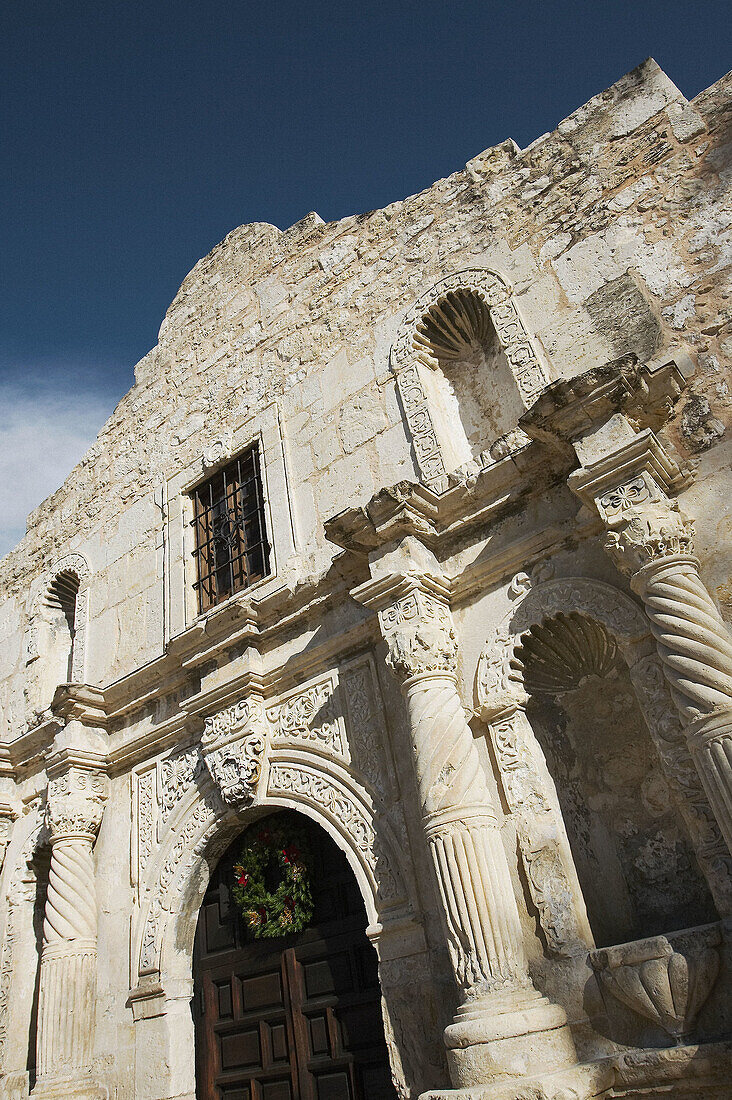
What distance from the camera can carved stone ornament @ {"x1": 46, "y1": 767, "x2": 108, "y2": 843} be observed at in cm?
642

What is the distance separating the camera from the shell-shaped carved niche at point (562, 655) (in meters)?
4.55

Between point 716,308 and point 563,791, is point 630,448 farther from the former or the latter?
point 563,791

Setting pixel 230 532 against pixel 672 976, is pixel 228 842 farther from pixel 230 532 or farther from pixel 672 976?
pixel 672 976

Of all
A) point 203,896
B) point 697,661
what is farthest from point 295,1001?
point 697,661

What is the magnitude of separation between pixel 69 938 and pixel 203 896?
41.8 inches

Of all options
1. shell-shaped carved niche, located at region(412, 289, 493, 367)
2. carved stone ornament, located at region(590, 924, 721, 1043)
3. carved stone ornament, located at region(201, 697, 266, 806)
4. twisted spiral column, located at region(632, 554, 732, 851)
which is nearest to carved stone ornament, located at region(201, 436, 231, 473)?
shell-shaped carved niche, located at region(412, 289, 493, 367)

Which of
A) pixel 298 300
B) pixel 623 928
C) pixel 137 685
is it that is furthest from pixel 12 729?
pixel 623 928

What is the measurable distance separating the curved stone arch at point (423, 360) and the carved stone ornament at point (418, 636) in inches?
41.1

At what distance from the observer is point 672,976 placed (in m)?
3.38

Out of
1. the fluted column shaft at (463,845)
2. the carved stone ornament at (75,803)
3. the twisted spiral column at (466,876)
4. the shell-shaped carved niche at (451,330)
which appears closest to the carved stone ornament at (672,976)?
the twisted spiral column at (466,876)

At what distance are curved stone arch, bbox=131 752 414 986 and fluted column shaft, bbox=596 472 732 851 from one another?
6.78 feet

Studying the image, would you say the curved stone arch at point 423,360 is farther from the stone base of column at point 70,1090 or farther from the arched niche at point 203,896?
the stone base of column at point 70,1090

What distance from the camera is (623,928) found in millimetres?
4066

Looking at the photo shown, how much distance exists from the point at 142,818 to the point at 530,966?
11.9 feet
